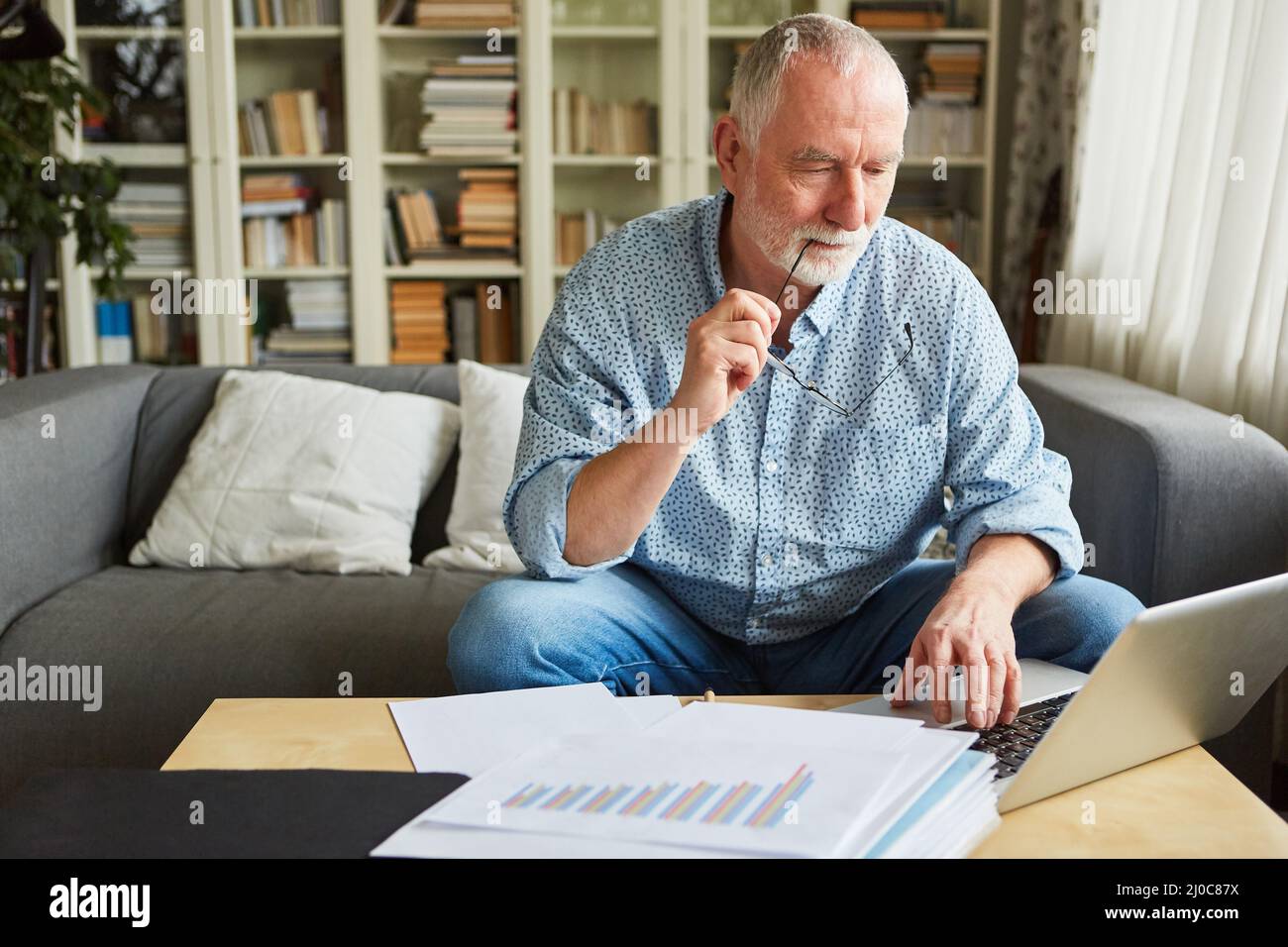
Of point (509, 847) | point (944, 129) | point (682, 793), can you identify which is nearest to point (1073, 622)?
point (682, 793)

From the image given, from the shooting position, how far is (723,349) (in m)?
1.21

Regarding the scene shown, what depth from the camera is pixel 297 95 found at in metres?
3.48

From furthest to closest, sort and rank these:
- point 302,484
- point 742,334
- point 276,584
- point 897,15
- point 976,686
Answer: point 897,15
point 302,484
point 276,584
point 742,334
point 976,686

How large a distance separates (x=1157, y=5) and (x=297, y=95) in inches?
85.6

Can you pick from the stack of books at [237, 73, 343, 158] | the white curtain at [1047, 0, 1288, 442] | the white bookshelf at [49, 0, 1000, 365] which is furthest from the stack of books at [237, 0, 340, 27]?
the white curtain at [1047, 0, 1288, 442]

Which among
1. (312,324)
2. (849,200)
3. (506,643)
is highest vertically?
(849,200)

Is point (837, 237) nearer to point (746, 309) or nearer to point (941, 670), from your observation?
point (746, 309)

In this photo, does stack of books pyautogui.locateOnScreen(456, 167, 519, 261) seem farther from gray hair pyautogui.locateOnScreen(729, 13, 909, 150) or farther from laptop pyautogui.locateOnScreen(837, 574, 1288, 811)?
laptop pyautogui.locateOnScreen(837, 574, 1288, 811)

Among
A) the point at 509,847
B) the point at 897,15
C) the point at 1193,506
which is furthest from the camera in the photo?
the point at 897,15

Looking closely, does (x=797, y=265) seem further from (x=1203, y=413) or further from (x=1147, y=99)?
(x=1147, y=99)

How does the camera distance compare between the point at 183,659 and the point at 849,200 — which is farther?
the point at 183,659

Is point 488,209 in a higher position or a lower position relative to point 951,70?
lower

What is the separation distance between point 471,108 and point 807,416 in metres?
2.30
